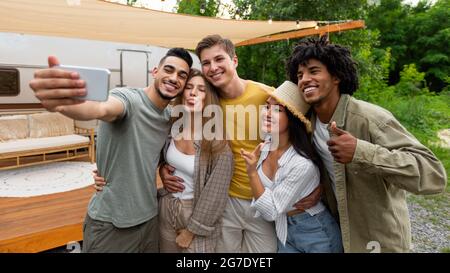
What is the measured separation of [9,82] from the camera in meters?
6.63

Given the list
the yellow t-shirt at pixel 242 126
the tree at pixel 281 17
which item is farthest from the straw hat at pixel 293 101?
the tree at pixel 281 17

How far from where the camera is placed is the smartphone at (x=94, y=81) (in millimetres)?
1197

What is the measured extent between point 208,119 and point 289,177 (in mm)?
723

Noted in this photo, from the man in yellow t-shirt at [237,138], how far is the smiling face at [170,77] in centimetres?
26

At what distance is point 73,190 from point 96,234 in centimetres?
284

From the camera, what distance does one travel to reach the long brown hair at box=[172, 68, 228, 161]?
7.37 feet

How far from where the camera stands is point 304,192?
2.13 metres

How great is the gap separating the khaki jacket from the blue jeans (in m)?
0.08

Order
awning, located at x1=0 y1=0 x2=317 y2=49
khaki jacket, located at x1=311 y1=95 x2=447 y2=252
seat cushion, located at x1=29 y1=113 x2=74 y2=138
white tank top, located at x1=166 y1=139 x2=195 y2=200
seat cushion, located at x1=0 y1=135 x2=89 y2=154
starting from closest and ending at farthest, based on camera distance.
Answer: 1. khaki jacket, located at x1=311 y1=95 x2=447 y2=252
2. white tank top, located at x1=166 y1=139 x2=195 y2=200
3. awning, located at x1=0 y1=0 x2=317 y2=49
4. seat cushion, located at x1=0 y1=135 x2=89 y2=154
5. seat cushion, located at x1=29 y1=113 x2=74 y2=138

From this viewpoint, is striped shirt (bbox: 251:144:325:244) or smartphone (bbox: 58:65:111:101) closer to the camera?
smartphone (bbox: 58:65:111:101)

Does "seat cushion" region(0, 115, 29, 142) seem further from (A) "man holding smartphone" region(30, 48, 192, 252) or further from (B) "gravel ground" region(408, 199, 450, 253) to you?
(B) "gravel ground" region(408, 199, 450, 253)

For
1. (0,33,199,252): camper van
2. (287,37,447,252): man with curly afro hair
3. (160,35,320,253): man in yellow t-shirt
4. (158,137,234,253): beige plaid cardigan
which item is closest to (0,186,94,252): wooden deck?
(0,33,199,252): camper van

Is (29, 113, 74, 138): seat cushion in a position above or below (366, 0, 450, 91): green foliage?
below
